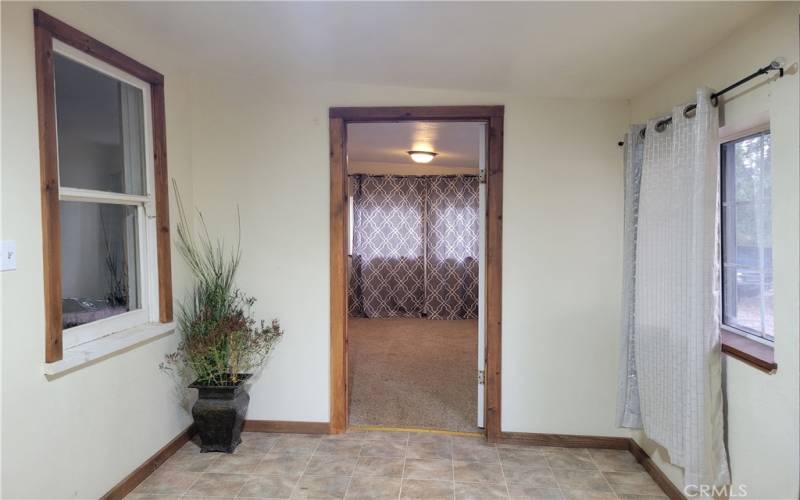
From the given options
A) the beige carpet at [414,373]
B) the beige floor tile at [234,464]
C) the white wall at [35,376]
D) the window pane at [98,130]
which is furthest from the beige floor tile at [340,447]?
the window pane at [98,130]

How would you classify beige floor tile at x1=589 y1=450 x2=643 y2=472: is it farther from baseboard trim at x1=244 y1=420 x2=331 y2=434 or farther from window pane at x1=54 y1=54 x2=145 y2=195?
window pane at x1=54 y1=54 x2=145 y2=195

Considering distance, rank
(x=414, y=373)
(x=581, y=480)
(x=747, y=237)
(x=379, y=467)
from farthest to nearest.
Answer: (x=414, y=373), (x=379, y=467), (x=581, y=480), (x=747, y=237)

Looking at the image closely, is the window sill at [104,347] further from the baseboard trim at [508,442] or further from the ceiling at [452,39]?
the ceiling at [452,39]

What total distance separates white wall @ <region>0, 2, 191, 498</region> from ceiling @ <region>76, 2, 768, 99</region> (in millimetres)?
384

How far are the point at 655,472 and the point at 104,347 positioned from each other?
108 inches

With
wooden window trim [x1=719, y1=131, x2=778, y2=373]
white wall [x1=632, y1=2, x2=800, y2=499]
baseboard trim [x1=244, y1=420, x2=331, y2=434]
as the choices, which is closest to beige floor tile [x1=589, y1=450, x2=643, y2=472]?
white wall [x1=632, y1=2, x2=800, y2=499]

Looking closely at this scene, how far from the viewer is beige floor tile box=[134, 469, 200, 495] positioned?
2324 millimetres

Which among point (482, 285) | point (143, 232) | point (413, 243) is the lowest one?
point (482, 285)

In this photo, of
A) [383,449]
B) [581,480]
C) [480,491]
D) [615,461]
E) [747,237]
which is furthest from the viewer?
[383,449]

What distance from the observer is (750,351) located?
5.89 feet

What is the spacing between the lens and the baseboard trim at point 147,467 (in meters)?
2.21

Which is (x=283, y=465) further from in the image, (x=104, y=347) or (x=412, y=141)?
(x=412, y=141)

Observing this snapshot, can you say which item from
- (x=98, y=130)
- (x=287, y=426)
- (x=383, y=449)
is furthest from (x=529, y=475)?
(x=98, y=130)

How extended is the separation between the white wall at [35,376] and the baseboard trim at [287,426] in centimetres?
75
